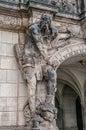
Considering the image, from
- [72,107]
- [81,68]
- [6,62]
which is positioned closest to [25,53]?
[6,62]

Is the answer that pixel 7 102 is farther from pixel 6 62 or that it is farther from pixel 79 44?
pixel 79 44

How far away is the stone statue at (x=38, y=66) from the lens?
18.1ft

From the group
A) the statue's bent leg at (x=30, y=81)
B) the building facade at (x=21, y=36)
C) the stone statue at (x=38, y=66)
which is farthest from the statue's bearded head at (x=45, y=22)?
the statue's bent leg at (x=30, y=81)

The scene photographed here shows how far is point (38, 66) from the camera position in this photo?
230 inches

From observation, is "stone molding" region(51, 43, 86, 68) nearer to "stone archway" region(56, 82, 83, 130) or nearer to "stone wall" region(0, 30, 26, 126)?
"stone wall" region(0, 30, 26, 126)

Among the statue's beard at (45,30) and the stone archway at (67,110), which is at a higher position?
the statue's beard at (45,30)

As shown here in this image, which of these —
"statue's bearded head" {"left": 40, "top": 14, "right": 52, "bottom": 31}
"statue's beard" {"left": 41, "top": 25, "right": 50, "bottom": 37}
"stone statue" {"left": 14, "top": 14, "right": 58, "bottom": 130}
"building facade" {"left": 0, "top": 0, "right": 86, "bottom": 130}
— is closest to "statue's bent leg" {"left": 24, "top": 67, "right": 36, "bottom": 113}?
"stone statue" {"left": 14, "top": 14, "right": 58, "bottom": 130}

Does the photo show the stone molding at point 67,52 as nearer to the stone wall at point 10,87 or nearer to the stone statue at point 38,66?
the stone statue at point 38,66

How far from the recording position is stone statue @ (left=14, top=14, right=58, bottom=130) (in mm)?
5520

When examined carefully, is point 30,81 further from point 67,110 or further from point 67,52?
point 67,110

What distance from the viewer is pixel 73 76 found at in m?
9.20

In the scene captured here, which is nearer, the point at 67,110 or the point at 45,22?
the point at 45,22

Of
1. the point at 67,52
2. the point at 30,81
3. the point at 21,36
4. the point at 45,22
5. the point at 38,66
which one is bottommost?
the point at 30,81

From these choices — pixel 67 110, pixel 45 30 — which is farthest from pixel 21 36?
pixel 67 110
